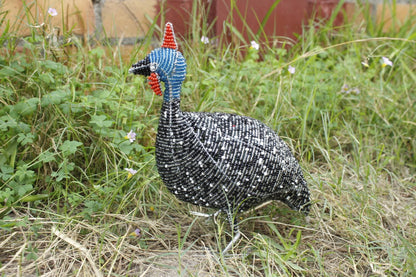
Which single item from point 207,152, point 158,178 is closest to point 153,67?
point 207,152

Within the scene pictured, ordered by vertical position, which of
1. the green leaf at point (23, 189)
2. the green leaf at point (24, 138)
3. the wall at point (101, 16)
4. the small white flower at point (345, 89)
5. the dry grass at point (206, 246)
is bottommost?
the dry grass at point (206, 246)

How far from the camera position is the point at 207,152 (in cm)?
161

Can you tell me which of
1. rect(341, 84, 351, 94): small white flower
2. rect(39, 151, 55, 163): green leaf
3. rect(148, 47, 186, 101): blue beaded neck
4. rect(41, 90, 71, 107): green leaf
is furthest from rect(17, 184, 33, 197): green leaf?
Answer: rect(341, 84, 351, 94): small white flower

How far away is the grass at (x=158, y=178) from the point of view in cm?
176

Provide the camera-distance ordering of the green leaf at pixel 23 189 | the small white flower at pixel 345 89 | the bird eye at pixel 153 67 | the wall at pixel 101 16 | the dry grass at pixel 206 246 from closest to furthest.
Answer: the bird eye at pixel 153 67 < the dry grass at pixel 206 246 < the green leaf at pixel 23 189 < the wall at pixel 101 16 < the small white flower at pixel 345 89

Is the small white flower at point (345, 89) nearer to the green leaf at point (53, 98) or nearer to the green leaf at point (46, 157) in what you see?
the green leaf at point (53, 98)

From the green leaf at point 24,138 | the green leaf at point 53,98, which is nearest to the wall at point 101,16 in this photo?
the green leaf at point 53,98

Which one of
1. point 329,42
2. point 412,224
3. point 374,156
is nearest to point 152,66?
point 412,224

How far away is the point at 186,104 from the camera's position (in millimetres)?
2535

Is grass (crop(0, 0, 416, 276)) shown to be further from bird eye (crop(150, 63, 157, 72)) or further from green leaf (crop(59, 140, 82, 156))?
bird eye (crop(150, 63, 157, 72))

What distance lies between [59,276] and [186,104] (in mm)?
1240

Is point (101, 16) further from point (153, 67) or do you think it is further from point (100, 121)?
point (153, 67)

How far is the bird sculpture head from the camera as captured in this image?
1.57 metres

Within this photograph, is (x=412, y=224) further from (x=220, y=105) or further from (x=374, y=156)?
(x=220, y=105)
